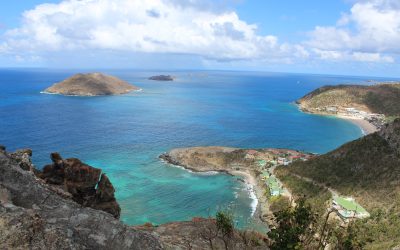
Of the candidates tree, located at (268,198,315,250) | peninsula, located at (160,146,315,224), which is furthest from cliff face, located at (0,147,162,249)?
peninsula, located at (160,146,315,224)

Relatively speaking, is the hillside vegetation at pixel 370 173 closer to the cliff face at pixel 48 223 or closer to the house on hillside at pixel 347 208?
the house on hillside at pixel 347 208

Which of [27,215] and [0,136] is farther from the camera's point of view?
[0,136]

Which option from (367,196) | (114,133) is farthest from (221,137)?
(367,196)

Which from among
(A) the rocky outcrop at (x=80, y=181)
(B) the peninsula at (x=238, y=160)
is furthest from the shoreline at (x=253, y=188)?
(A) the rocky outcrop at (x=80, y=181)

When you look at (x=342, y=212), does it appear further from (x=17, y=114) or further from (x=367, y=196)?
(x=17, y=114)

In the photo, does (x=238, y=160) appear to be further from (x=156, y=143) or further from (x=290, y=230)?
(x=290, y=230)

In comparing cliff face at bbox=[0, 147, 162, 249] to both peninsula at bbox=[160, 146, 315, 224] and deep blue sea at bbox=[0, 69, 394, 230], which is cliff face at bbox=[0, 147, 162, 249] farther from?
peninsula at bbox=[160, 146, 315, 224]
